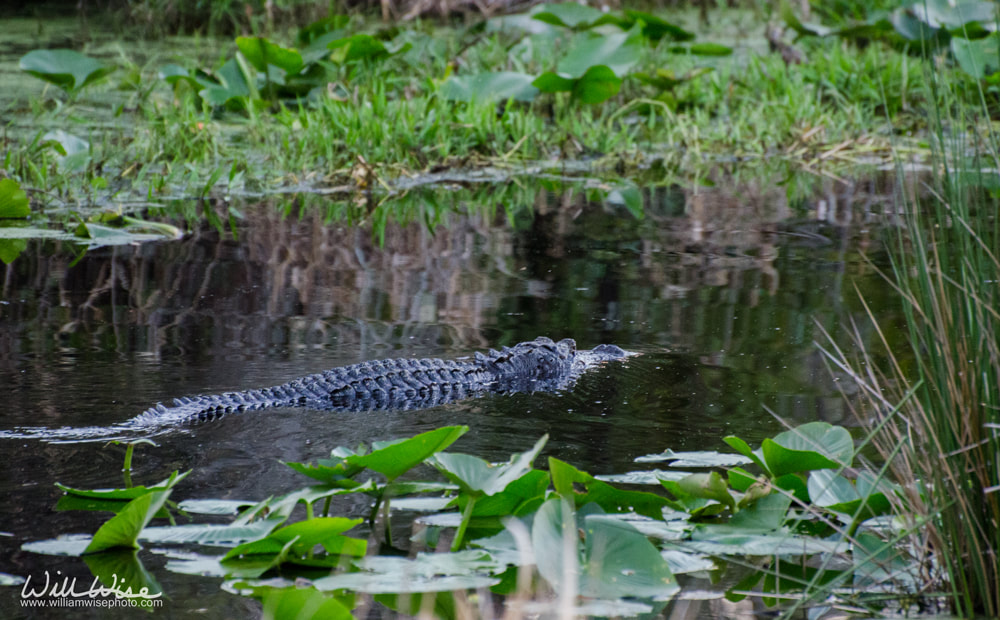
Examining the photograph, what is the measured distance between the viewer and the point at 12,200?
528cm

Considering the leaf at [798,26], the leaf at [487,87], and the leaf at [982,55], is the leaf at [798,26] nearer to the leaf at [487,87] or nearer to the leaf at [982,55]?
the leaf at [982,55]

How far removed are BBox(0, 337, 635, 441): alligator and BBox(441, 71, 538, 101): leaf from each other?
12.8 feet

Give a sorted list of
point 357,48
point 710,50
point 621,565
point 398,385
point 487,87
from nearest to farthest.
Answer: point 621,565 < point 398,385 < point 487,87 < point 357,48 < point 710,50

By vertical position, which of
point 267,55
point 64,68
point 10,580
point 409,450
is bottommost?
point 10,580

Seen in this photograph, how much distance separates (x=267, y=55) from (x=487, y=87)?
4.60 ft

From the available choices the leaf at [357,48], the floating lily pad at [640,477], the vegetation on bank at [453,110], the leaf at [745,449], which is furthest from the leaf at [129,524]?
the leaf at [357,48]

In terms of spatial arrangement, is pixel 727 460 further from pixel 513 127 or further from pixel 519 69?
pixel 519 69

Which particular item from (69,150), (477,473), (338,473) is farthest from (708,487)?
(69,150)

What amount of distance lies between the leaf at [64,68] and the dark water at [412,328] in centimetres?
154

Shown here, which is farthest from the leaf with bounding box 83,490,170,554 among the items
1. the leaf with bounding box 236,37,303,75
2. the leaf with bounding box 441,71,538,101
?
the leaf with bounding box 441,71,538,101

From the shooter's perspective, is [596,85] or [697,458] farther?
[596,85]

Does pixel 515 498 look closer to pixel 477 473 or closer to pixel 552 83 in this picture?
pixel 477 473

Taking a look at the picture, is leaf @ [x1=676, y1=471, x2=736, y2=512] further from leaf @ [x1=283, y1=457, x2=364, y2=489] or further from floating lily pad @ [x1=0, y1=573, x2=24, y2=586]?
floating lily pad @ [x1=0, y1=573, x2=24, y2=586]

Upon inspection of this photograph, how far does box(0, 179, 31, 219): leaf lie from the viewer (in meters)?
5.20
